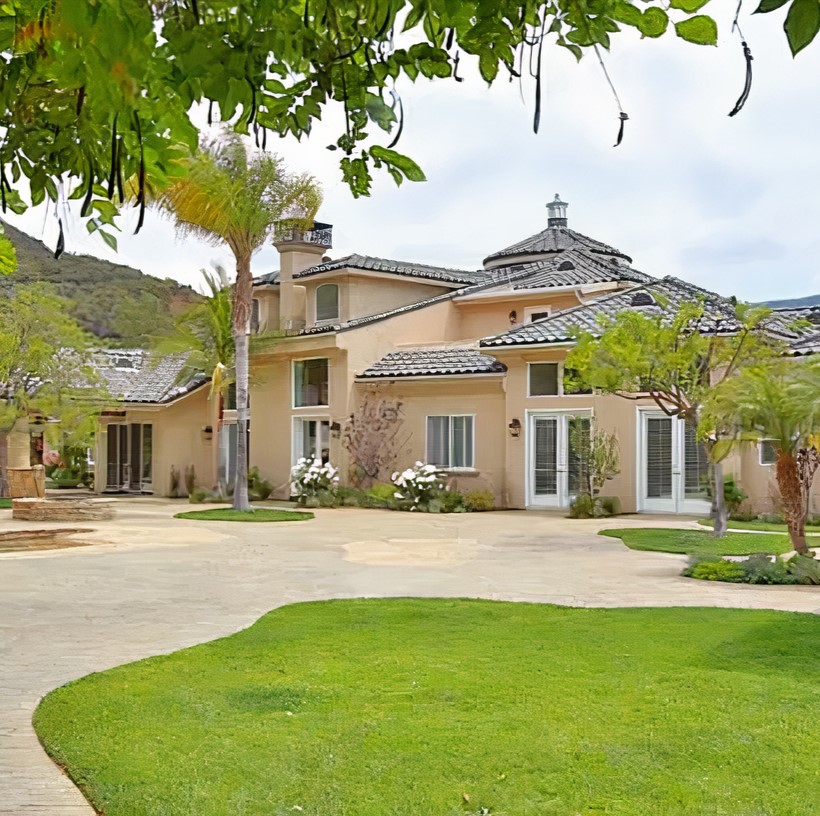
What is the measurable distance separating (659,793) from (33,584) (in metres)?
10.2

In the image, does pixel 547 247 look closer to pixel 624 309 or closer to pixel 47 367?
pixel 624 309

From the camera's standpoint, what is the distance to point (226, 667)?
8898 millimetres

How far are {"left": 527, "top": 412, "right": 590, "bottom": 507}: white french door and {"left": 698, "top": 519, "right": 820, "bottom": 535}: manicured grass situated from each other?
4161 millimetres

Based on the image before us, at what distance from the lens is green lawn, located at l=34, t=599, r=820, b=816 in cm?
571

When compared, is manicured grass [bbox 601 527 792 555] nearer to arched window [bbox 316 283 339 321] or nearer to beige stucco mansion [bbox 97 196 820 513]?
beige stucco mansion [bbox 97 196 820 513]

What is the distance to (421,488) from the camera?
27.6m

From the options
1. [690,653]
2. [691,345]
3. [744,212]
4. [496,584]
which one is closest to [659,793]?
[690,653]

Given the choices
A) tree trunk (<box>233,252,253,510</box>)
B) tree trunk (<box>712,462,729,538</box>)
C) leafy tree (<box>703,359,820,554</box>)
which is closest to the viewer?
leafy tree (<box>703,359,820,554</box>)

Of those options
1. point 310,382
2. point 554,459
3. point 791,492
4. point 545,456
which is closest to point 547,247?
point 310,382

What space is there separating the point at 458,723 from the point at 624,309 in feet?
69.4

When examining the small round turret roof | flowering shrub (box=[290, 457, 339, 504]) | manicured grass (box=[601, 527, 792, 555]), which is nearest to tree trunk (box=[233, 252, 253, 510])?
flowering shrub (box=[290, 457, 339, 504])

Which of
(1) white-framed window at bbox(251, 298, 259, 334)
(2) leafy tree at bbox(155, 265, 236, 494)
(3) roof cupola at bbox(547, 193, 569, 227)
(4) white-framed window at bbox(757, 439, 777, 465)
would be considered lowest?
(4) white-framed window at bbox(757, 439, 777, 465)

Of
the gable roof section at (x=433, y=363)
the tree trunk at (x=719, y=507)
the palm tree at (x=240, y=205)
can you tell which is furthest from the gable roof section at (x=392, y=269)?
the tree trunk at (x=719, y=507)

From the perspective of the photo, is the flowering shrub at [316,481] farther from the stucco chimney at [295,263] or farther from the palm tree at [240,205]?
the stucco chimney at [295,263]
